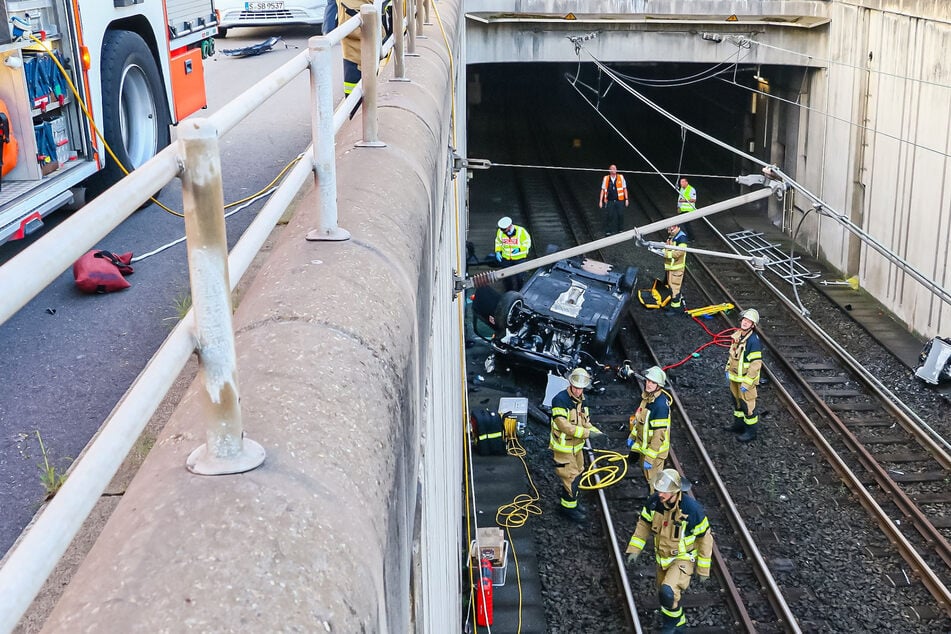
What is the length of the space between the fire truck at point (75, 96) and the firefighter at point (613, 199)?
13323 millimetres

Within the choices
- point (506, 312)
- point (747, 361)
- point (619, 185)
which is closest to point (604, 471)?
point (747, 361)

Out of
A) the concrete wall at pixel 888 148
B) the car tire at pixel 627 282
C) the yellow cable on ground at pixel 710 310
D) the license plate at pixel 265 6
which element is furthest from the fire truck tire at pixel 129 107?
the concrete wall at pixel 888 148

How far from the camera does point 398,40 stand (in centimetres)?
533

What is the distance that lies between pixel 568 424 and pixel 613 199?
1126 centimetres

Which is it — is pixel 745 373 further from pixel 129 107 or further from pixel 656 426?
pixel 129 107

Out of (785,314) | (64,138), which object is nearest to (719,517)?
(785,314)

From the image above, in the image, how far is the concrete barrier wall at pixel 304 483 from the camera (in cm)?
132

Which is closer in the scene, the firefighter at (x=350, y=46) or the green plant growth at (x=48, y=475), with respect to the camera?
the green plant growth at (x=48, y=475)

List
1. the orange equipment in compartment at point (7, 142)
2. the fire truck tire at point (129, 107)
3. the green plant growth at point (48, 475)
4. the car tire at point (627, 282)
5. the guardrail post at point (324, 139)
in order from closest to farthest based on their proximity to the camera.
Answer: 1. the guardrail post at point (324, 139)
2. the green plant growth at point (48, 475)
3. the orange equipment in compartment at point (7, 142)
4. the fire truck tire at point (129, 107)
5. the car tire at point (627, 282)

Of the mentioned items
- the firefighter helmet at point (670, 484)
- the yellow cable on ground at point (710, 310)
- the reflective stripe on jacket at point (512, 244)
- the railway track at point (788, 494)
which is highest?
the reflective stripe on jacket at point (512, 244)

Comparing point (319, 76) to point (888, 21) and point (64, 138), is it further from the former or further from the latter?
point (888, 21)

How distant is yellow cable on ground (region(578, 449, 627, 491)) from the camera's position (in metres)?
12.4

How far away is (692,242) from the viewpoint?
2228cm

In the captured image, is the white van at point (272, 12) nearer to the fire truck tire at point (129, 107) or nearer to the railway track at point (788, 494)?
the railway track at point (788, 494)
